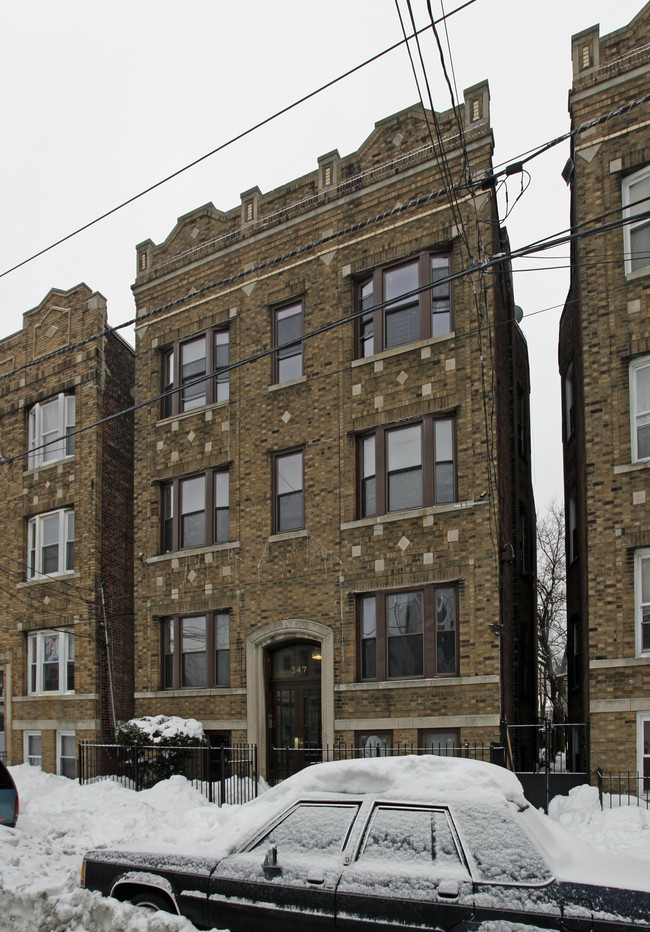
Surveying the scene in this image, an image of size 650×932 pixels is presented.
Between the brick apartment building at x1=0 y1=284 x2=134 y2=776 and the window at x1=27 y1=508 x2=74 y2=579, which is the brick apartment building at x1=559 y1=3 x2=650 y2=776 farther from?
the window at x1=27 y1=508 x2=74 y2=579

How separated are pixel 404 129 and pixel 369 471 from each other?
23.3ft

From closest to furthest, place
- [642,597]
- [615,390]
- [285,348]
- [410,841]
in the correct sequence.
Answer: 1. [410,841]
2. [642,597]
3. [615,390]
4. [285,348]

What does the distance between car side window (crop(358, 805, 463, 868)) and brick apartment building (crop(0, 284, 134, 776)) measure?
16078mm

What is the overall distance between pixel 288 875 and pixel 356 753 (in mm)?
10480

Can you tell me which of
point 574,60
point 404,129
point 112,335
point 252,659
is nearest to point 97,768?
point 252,659

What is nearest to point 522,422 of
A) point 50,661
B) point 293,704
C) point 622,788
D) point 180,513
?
point 180,513

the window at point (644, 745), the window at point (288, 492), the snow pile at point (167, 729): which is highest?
the window at point (288, 492)

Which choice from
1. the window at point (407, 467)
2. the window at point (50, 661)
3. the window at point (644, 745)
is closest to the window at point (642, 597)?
the window at point (644, 745)

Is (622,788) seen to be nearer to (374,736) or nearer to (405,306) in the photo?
(374,736)

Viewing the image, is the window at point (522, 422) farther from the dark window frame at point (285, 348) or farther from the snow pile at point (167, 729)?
the snow pile at point (167, 729)

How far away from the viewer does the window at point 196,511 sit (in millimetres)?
20359

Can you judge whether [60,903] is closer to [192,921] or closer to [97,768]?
[192,921]

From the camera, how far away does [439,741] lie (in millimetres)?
16172

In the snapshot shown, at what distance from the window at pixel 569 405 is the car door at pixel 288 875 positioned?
14816 mm
